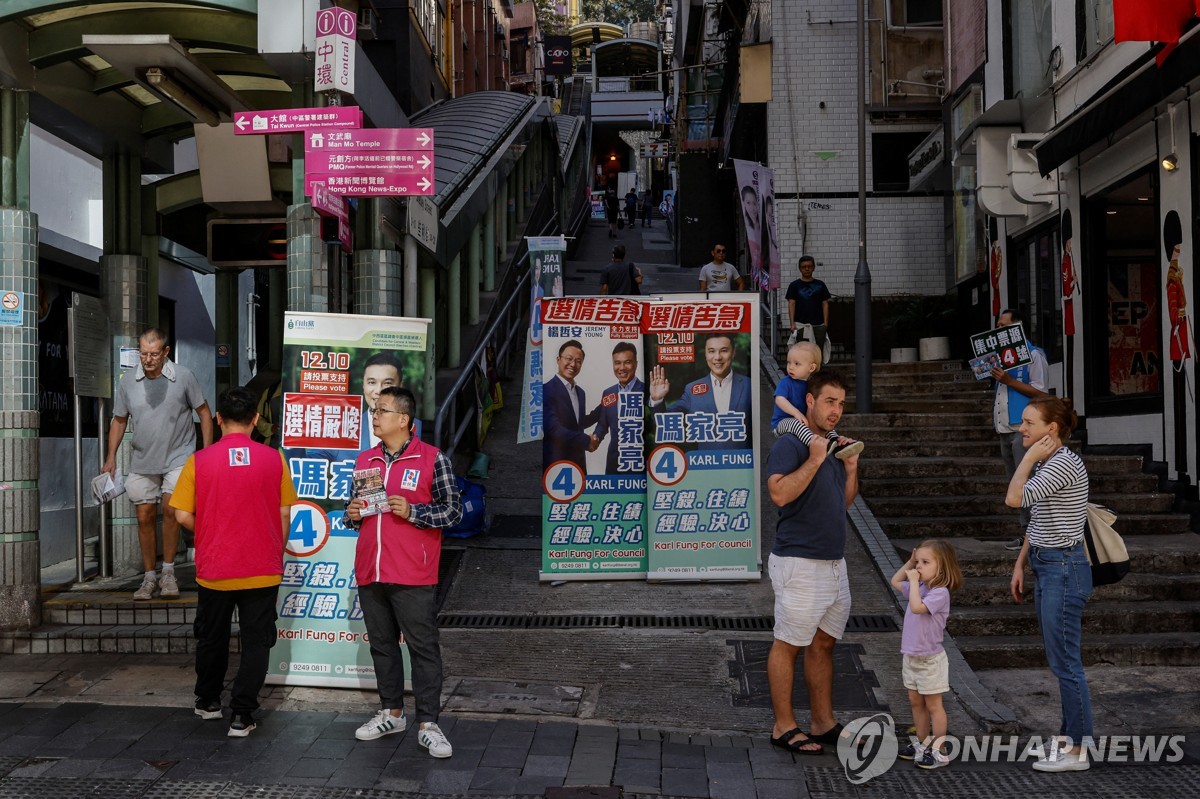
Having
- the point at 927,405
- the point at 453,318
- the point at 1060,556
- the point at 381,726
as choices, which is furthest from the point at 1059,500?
the point at 453,318

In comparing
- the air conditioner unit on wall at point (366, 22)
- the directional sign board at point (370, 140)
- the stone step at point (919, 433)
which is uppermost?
the air conditioner unit on wall at point (366, 22)

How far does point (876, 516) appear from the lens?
1020 cm

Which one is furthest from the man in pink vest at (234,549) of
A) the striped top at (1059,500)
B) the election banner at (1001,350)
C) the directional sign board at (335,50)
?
the election banner at (1001,350)

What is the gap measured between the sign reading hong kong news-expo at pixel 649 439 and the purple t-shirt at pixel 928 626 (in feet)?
11.0

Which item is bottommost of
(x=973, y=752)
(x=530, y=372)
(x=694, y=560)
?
(x=973, y=752)

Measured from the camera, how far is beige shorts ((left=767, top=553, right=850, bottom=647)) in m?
5.68

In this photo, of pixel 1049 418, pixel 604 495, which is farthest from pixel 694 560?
pixel 1049 418

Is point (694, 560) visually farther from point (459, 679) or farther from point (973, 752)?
point (973, 752)

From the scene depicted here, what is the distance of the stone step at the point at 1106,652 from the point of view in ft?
24.2

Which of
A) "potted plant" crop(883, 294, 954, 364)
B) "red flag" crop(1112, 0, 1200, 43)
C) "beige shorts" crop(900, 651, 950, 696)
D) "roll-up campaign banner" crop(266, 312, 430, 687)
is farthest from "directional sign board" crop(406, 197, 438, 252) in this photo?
"potted plant" crop(883, 294, 954, 364)

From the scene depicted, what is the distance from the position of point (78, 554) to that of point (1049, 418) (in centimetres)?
661

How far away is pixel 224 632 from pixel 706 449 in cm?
400

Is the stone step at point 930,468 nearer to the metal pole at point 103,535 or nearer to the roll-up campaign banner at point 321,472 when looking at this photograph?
the roll-up campaign banner at point 321,472

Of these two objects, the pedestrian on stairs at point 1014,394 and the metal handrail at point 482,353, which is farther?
the metal handrail at point 482,353
